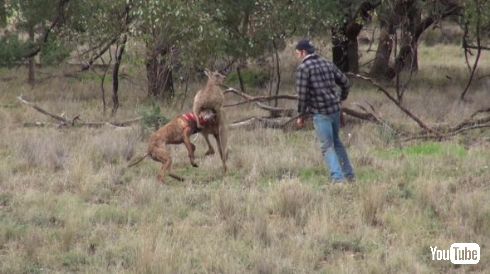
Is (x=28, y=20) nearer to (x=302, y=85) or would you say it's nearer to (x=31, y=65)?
(x=31, y=65)

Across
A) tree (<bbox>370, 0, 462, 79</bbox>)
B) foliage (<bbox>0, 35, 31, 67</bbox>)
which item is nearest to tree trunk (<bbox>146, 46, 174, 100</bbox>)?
foliage (<bbox>0, 35, 31, 67</bbox>)

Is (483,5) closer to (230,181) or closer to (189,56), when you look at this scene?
(189,56)

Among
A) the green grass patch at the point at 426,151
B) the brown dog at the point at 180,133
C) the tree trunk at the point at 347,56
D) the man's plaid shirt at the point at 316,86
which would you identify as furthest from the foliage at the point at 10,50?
the man's plaid shirt at the point at 316,86

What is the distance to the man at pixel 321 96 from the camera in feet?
30.3

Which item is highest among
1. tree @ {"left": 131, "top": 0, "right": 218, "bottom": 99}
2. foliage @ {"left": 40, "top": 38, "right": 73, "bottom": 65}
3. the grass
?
tree @ {"left": 131, "top": 0, "right": 218, "bottom": 99}

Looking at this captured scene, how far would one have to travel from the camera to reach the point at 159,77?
17531 millimetres

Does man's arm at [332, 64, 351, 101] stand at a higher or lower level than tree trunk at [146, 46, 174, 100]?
higher

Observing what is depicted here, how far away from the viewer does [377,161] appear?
10758 millimetres

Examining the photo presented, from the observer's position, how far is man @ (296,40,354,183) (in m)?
9.23

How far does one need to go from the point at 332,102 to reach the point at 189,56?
6718 millimetres

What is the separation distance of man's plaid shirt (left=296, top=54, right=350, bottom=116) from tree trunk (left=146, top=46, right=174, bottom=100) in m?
7.58

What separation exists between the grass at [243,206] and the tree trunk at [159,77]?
3726mm

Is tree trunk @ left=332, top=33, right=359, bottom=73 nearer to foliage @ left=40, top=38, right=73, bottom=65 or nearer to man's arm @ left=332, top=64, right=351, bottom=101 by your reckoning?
foliage @ left=40, top=38, right=73, bottom=65

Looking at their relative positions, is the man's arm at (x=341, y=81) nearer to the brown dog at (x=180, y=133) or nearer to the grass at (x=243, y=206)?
the grass at (x=243, y=206)
